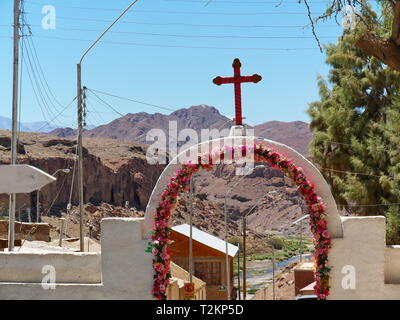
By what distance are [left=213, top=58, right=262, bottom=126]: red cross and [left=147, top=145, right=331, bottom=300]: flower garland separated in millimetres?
773

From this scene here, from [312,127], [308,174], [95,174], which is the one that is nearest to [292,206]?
[95,174]

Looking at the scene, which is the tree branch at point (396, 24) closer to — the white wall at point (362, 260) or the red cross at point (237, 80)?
the red cross at point (237, 80)

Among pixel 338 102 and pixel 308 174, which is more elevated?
pixel 338 102

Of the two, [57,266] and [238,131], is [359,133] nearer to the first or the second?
[238,131]

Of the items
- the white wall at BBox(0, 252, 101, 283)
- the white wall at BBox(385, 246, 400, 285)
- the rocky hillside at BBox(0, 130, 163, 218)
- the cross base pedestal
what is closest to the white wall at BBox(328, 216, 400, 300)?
the white wall at BBox(385, 246, 400, 285)

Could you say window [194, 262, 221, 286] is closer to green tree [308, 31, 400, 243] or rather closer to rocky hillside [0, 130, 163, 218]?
green tree [308, 31, 400, 243]

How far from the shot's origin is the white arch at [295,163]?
11539mm

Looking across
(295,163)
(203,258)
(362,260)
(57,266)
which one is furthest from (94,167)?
(362,260)

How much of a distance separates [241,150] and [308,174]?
1332mm

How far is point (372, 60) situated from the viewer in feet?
120

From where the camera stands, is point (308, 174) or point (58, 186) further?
point (58, 186)

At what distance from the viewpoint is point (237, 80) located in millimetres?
12594

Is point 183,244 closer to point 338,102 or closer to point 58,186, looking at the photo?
point 338,102

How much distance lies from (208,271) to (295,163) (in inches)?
893
